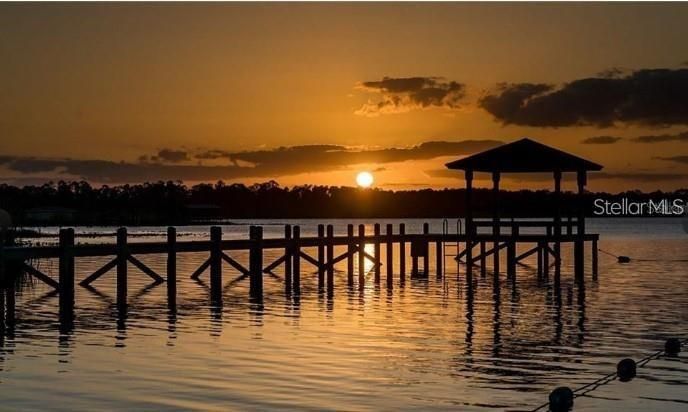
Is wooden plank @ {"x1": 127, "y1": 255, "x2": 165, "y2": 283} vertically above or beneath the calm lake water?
above

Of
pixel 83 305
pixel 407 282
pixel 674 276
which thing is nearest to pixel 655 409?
pixel 83 305

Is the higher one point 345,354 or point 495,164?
point 495,164

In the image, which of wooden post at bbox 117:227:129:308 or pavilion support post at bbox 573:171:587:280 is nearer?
wooden post at bbox 117:227:129:308

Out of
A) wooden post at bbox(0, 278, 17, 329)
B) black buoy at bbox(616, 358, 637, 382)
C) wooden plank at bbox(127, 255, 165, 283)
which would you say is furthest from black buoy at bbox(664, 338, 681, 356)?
wooden plank at bbox(127, 255, 165, 283)

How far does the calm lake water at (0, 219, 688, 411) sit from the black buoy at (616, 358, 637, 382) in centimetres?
16

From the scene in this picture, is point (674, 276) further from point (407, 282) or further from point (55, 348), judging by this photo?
point (55, 348)

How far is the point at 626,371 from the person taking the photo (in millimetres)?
16781

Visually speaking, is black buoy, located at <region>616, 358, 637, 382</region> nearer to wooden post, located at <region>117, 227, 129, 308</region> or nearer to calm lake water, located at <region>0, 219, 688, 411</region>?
calm lake water, located at <region>0, 219, 688, 411</region>

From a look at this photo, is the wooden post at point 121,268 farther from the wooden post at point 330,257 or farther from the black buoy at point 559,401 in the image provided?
the black buoy at point 559,401

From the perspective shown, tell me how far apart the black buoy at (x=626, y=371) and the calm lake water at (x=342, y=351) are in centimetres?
16

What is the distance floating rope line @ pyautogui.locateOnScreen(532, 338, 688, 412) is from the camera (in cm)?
1398

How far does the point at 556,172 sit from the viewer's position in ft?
140

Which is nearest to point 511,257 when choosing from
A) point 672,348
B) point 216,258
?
point 216,258

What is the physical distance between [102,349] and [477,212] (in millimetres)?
33207
